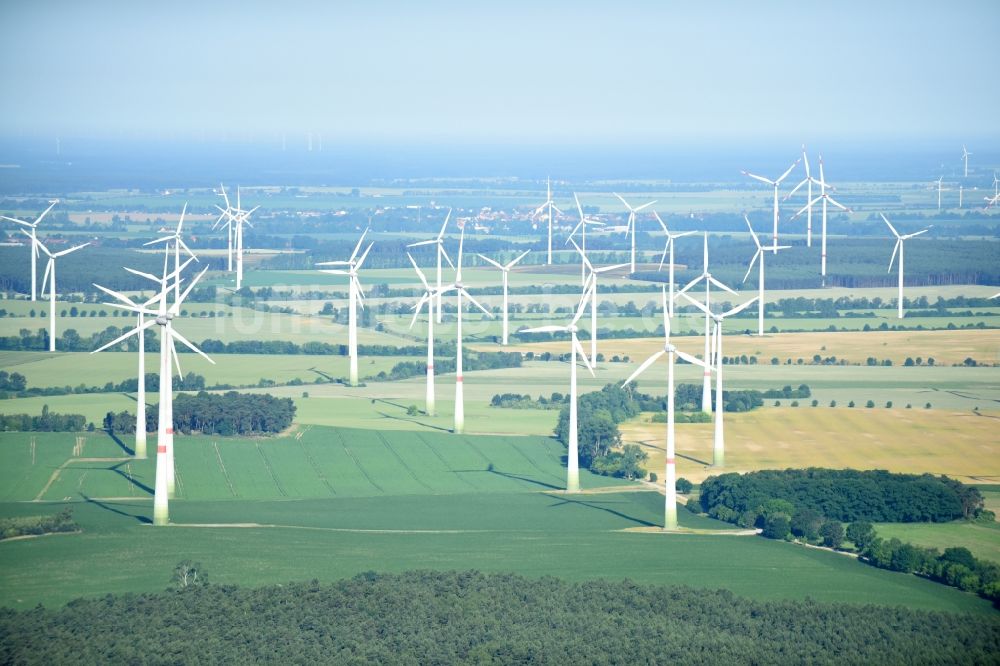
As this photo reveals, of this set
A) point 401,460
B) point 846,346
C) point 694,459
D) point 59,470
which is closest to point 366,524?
point 401,460

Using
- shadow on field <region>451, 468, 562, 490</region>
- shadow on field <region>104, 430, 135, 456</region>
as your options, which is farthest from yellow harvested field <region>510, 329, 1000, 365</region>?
shadow on field <region>104, 430, 135, 456</region>

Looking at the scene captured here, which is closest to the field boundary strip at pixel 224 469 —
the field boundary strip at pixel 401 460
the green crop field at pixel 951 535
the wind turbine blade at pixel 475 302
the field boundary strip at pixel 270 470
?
the field boundary strip at pixel 270 470

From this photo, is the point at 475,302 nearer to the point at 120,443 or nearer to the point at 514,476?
the point at 514,476

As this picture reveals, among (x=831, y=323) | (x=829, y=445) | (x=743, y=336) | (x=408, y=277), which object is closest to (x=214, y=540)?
(x=829, y=445)

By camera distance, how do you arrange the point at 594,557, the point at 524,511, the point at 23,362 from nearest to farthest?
1. the point at 594,557
2. the point at 524,511
3. the point at 23,362

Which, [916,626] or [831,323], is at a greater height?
[831,323]

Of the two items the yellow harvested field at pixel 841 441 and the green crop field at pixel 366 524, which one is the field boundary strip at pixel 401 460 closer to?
the green crop field at pixel 366 524

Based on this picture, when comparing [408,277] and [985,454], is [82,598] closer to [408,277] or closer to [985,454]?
[985,454]

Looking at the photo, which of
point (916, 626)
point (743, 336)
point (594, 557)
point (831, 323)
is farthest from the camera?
point (831, 323)
